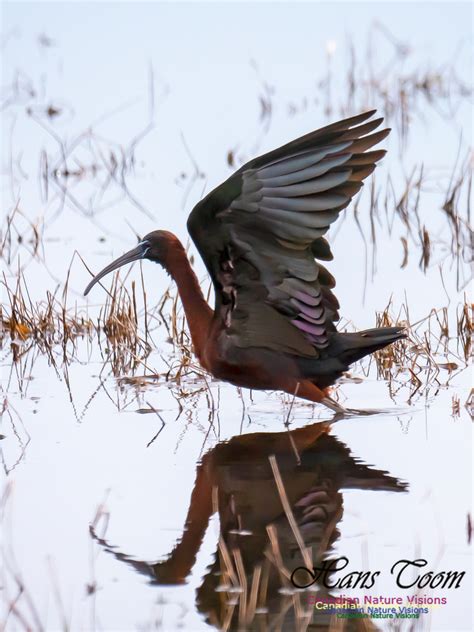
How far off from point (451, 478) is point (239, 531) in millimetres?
980

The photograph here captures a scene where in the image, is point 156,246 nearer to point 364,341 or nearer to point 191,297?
point 191,297

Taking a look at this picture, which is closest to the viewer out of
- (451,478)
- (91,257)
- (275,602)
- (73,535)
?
(275,602)

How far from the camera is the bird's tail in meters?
6.34

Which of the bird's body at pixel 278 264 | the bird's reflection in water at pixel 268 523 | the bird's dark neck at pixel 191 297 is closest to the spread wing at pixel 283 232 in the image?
the bird's body at pixel 278 264

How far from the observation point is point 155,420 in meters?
6.47

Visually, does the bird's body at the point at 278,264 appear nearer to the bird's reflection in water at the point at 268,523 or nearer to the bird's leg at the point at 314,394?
the bird's leg at the point at 314,394

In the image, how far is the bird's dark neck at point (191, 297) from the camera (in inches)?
256

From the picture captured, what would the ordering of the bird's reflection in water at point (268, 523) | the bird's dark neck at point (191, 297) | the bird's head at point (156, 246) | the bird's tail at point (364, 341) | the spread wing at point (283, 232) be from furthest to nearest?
the bird's head at point (156, 246), the bird's dark neck at point (191, 297), the bird's tail at point (364, 341), the spread wing at point (283, 232), the bird's reflection in water at point (268, 523)

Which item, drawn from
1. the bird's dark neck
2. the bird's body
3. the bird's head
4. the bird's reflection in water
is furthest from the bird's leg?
the bird's head

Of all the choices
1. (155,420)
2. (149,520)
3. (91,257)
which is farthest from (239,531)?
(91,257)

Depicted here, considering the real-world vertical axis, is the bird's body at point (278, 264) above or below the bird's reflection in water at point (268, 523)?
above

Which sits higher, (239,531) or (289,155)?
(289,155)

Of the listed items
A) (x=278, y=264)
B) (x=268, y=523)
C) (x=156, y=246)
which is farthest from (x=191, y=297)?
(x=268, y=523)

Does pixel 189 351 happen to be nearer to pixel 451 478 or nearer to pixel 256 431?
pixel 256 431
